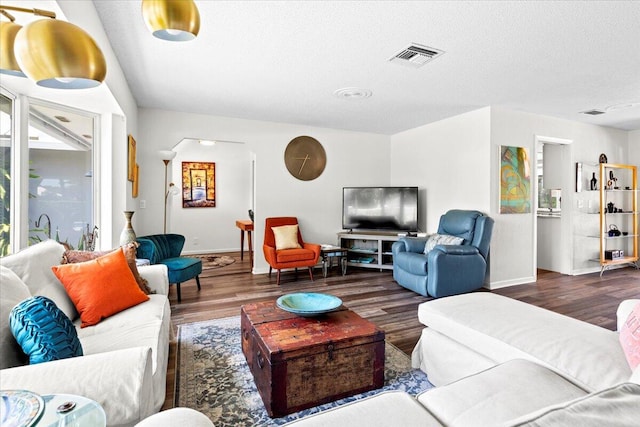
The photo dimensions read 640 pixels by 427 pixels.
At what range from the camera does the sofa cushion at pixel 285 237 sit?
15.4 ft

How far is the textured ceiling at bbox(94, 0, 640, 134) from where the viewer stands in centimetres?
212

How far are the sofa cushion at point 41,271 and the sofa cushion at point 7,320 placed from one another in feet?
0.69

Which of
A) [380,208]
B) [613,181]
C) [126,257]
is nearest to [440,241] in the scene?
[380,208]

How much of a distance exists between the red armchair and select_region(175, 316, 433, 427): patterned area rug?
1.68m

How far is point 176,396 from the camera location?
1866mm

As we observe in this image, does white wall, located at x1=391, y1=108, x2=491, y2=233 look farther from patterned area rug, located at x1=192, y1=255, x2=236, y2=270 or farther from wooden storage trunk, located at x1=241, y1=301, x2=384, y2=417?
patterned area rug, located at x1=192, y1=255, x2=236, y2=270

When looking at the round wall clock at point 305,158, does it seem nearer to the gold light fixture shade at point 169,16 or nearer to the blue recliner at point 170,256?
the blue recliner at point 170,256

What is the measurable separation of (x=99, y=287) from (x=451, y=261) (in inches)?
130

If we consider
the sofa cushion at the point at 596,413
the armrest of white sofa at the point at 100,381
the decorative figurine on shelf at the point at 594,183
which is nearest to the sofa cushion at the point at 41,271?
the armrest of white sofa at the point at 100,381

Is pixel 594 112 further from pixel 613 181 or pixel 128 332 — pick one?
pixel 128 332

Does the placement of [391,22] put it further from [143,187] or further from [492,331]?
[143,187]

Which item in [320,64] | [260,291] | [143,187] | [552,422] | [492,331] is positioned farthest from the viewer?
[143,187]

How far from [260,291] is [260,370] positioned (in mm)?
2270

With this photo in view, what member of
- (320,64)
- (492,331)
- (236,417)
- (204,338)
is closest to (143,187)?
(204,338)
